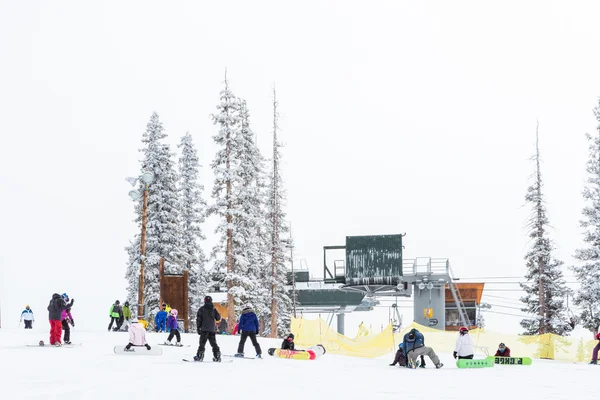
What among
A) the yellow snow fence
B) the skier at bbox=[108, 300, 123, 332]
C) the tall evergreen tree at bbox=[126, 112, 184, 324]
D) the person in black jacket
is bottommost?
the yellow snow fence

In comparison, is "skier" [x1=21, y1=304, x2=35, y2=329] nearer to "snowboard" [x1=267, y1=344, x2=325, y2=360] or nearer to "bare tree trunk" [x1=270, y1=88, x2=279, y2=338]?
"bare tree trunk" [x1=270, y1=88, x2=279, y2=338]

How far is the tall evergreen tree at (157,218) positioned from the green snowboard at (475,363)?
28.2 meters

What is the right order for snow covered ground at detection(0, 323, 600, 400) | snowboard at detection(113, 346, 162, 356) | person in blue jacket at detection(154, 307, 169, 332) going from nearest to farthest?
snow covered ground at detection(0, 323, 600, 400)
snowboard at detection(113, 346, 162, 356)
person in blue jacket at detection(154, 307, 169, 332)

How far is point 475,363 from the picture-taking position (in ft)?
70.3

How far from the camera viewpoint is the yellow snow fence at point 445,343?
28.6 metres

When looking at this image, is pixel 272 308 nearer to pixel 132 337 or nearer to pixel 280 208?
pixel 280 208

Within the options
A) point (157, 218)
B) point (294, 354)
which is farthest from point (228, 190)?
point (294, 354)

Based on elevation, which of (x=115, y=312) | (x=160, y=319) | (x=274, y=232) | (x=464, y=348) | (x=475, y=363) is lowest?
(x=475, y=363)

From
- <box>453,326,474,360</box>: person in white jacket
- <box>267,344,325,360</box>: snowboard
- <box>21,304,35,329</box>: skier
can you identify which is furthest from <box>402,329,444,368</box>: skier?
<box>21,304,35,329</box>: skier

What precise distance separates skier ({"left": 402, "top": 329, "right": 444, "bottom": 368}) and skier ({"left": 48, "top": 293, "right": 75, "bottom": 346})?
10.1 metres

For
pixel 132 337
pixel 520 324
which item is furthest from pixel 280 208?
pixel 132 337

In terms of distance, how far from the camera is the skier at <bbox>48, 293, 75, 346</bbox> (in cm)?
2039

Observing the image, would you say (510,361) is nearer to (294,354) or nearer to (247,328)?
(294,354)

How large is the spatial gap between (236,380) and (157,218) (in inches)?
1354
